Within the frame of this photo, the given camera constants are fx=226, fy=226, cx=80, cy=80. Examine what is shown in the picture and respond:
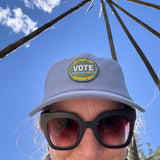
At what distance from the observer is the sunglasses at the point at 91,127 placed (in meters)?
1.75

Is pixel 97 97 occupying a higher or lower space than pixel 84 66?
lower

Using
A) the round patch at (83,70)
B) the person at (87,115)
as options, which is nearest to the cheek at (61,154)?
the person at (87,115)

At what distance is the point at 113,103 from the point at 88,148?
44cm

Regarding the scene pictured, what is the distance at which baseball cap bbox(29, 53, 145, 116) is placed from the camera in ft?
5.98

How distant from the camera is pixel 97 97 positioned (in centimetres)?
183

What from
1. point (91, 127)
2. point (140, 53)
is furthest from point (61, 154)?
point (140, 53)

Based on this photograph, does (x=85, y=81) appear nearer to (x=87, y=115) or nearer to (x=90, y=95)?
(x=90, y=95)

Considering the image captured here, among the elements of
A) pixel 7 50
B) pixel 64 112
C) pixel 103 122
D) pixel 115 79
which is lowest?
pixel 103 122

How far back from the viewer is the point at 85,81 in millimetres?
1881

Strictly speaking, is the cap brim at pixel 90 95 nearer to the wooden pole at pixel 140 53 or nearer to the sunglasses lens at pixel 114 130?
the sunglasses lens at pixel 114 130

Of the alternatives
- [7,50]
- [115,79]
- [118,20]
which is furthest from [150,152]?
[115,79]

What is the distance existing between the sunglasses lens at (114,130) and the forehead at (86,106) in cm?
10

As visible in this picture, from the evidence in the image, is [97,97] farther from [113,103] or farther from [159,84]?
[159,84]

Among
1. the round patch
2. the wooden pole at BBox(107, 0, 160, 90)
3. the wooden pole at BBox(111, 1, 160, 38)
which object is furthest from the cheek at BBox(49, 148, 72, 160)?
the wooden pole at BBox(111, 1, 160, 38)
